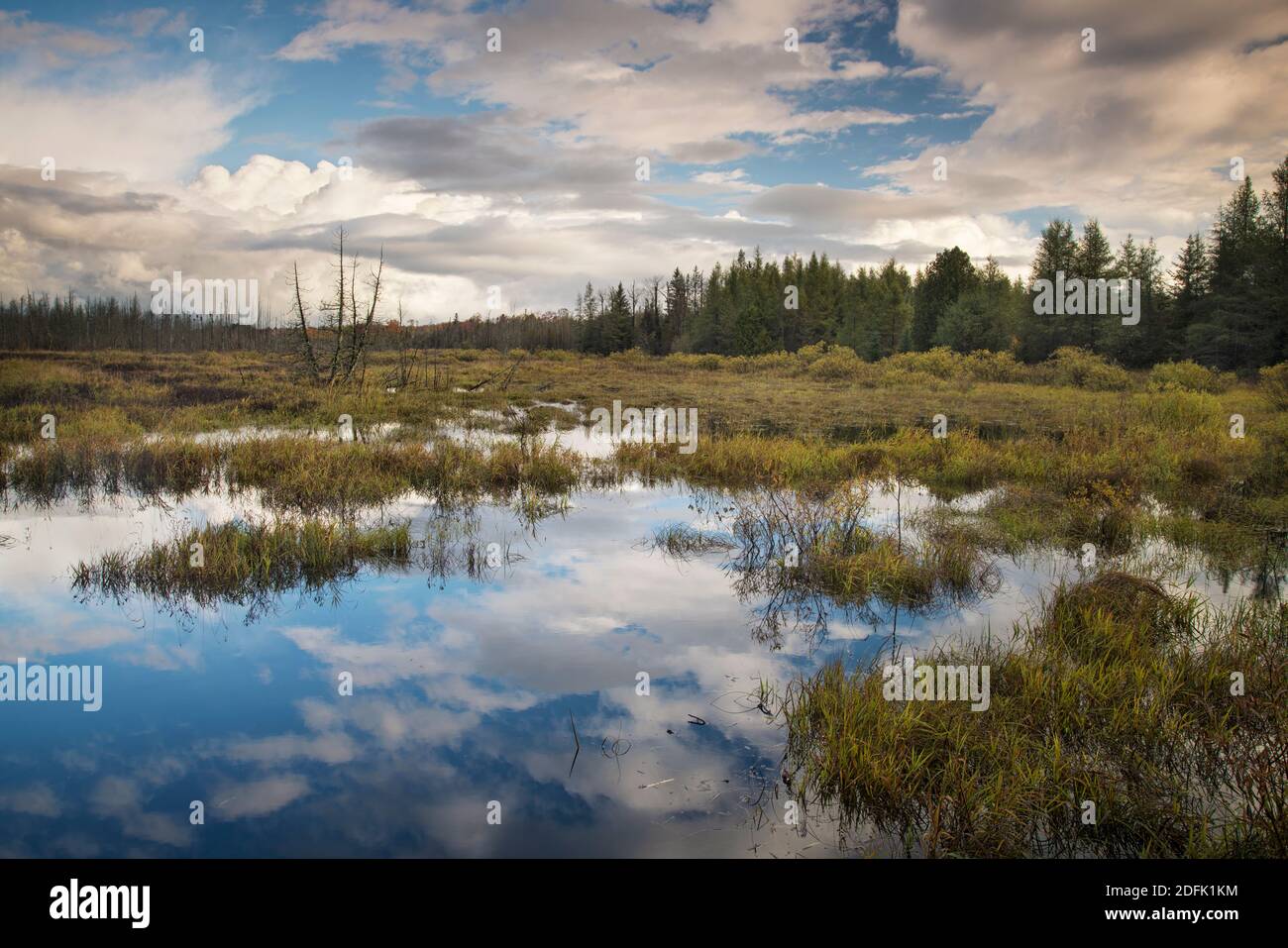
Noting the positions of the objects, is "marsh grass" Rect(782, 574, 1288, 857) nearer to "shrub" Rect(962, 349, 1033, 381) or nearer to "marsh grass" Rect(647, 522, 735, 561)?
"marsh grass" Rect(647, 522, 735, 561)

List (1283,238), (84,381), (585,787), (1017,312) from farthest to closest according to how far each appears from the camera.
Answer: (1017,312) → (1283,238) → (84,381) → (585,787)

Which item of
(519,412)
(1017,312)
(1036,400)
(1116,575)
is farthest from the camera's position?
(1017,312)

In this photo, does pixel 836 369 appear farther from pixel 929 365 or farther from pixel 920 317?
pixel 920 317

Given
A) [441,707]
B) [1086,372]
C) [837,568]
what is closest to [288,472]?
[441,707]

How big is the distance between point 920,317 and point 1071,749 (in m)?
63.3

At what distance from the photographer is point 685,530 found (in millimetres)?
11742

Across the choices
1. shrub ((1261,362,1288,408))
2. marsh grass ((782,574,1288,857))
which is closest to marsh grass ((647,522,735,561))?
marsh grass ((782,574,1288,857))

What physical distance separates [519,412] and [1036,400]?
2136cm

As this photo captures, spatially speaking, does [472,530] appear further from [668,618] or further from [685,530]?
[668,618]

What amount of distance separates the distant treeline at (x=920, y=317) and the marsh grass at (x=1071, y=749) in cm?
1040

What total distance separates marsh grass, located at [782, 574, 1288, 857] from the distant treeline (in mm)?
10401

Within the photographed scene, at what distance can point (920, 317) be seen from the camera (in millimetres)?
63688
